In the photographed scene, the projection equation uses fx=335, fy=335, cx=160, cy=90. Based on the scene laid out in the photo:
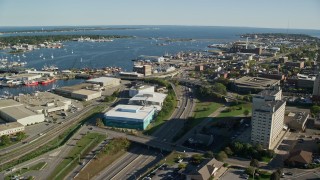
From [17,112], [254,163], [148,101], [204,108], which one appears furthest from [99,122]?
[254,163]

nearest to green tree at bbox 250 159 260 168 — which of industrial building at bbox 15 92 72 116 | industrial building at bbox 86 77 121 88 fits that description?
industrial building at bbox 15 92 72 116

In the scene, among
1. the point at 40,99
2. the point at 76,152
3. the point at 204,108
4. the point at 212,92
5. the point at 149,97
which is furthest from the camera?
the point at 212,92

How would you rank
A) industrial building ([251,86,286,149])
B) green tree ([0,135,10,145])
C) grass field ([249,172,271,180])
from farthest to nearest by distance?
green tree ([0,135,10,145]), industrial building ([251,86,286,149]), grass field ([249,172,271,180])

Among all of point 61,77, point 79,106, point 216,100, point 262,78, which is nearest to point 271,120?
point 216,100

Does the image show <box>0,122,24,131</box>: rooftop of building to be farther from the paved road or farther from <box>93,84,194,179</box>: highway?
the paved road

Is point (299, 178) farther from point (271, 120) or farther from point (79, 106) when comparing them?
point (79, 106)

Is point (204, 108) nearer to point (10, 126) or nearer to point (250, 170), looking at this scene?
point (250, 170)
